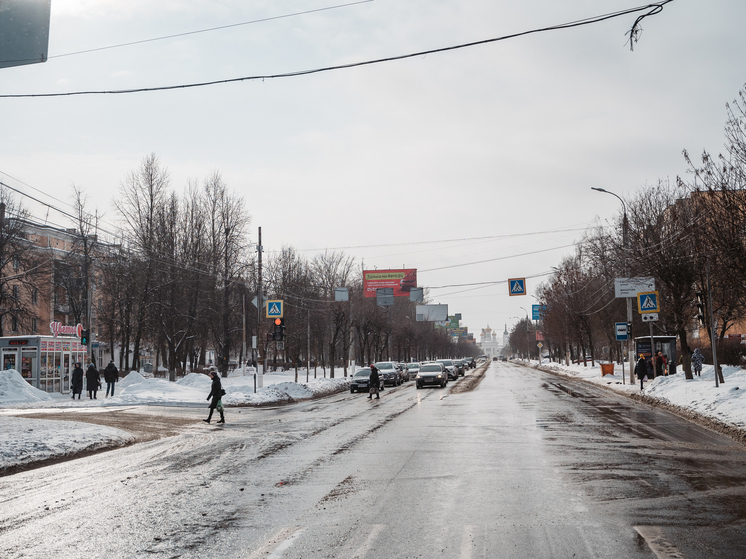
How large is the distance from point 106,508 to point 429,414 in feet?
50.6

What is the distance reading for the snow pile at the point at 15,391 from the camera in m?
31.1

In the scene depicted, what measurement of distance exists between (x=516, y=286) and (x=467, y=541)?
45438 millimetres

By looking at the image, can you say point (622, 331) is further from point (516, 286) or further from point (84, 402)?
point (84, 402)

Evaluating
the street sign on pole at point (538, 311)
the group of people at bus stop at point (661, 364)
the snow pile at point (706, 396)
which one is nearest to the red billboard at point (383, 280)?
the street sign on pole at point (538, 311)

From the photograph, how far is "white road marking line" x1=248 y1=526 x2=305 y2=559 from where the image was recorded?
622 cm

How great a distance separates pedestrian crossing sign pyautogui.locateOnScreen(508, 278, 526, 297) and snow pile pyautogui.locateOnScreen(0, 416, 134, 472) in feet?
122

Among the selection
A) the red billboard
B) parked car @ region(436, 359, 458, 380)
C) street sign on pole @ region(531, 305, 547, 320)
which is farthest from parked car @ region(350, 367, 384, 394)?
street sign on pole @ region(531, 305, 547, 320)

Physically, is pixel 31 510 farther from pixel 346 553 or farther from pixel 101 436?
pixel 101 436

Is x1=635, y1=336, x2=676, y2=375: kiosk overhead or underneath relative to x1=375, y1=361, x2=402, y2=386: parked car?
overhead

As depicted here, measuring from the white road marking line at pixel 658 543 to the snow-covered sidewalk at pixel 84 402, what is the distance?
35.4 feet

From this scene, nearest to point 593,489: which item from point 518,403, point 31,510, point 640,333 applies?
point 31,510

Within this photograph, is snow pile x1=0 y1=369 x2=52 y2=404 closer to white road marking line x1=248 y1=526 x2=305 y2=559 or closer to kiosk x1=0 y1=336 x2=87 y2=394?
kiosk x1=0 y1=336 x2=87 y2=394

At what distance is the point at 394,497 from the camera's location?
29.4 ft

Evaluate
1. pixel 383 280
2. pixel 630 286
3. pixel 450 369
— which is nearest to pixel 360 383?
pixel 630 286
